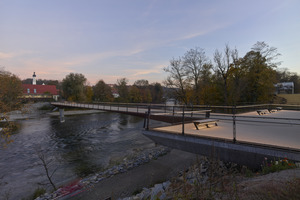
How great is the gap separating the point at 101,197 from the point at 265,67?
2718cm

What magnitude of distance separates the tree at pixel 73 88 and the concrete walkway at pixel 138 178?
50.2 m

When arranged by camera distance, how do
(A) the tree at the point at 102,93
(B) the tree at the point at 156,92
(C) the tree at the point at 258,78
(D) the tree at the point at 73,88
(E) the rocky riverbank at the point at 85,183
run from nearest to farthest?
(E) the rocky riverbank at the point at 85,183 → (C) the tree at the point at 258,78 → (D) the tree at the point at 73,88 → (A) the tree at the point at 102,93 → (B) the tree at the point at 156,92

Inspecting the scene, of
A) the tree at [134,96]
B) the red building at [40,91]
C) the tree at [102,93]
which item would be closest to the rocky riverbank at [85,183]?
the tree at [134,96]

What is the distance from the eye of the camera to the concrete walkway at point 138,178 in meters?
6.47

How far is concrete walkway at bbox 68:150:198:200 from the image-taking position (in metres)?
6.47

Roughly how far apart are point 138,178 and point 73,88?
175 feet

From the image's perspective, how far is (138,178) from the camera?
7797 mm

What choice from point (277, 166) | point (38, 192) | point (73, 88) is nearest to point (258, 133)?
point (277, 166)

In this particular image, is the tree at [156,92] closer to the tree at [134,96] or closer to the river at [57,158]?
the tree at [134,96]

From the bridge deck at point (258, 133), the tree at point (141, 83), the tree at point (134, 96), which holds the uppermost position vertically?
the tree at point (141, 83)

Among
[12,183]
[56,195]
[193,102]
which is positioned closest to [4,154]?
[12,183]

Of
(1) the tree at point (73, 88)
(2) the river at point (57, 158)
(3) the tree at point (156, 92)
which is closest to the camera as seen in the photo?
(2) the river at point (57, 158)

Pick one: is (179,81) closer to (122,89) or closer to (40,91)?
(122,89)

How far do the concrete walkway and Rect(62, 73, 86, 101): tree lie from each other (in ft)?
165
